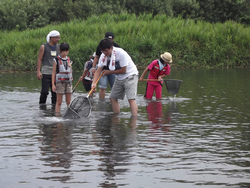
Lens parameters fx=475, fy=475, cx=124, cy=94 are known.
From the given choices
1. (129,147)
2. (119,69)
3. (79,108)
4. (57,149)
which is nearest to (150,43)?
(79,108)

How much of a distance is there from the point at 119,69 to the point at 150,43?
18.0 m

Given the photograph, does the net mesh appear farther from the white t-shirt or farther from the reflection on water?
the white t-shirt

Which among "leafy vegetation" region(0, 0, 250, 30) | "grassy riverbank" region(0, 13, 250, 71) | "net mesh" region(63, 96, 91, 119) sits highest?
"leafy vegetation" region(0, 0, 250, 30)

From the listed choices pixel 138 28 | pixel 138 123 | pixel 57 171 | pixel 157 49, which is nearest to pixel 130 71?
pixel 138 123

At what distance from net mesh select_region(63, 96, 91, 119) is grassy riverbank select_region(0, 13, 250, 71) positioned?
16.0 meters

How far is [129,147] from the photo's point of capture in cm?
693

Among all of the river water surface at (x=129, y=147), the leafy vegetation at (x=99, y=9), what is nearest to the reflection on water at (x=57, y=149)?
the river water surface at (x=129, y=147)

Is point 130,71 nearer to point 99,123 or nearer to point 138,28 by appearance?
point 99,123

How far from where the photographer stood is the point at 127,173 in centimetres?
554

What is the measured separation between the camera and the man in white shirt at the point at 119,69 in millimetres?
8985

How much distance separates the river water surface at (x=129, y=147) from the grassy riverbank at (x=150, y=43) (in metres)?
14.5

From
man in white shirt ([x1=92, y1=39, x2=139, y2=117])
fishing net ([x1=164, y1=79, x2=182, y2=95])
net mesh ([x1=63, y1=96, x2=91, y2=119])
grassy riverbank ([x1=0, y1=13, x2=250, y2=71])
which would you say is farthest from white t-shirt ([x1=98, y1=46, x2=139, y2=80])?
grassy riverbank ([x1=0, y1=13, x2=250, y2=71])

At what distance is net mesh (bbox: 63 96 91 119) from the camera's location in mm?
9664

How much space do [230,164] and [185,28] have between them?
78.0ft
